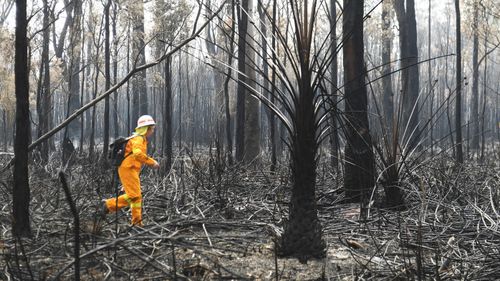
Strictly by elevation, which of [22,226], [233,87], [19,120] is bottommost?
[22,226]

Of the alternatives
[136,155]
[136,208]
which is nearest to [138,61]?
[136,155]

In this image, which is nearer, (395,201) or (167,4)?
(395,201)

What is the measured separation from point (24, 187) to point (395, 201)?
288 cm

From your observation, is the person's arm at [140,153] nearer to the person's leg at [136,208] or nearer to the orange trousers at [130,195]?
the orange trousers at [130,195]

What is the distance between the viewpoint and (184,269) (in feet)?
8.57

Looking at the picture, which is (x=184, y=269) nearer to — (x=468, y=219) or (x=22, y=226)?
(x=22, y=226)

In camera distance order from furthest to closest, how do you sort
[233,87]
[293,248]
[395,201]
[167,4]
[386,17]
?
[233,87] → [386,17] → [167,4] → [395,201] → [293,248]

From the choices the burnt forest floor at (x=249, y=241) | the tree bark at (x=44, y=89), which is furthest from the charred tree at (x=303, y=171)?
the tree bark at (x=44, y=89)

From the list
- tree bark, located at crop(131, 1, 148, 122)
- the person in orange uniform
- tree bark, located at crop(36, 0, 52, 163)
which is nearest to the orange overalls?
the person in orange uniform

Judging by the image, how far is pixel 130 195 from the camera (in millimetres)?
4199

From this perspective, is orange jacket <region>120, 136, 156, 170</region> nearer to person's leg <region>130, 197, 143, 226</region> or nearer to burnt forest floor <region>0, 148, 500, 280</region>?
person's leg <region>130, 197, 143, 226</region>

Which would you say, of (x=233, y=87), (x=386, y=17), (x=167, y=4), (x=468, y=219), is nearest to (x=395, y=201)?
(x=468, y=219)

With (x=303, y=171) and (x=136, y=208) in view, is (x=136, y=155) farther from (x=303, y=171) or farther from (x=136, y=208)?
(x=303, y=171)

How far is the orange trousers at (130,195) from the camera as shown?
414cm
